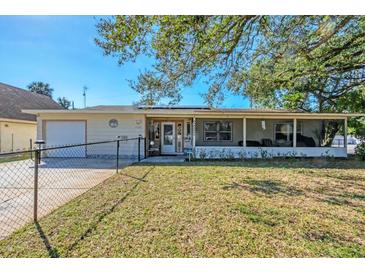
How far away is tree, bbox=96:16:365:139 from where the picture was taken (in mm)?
5684

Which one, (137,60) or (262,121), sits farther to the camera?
(262,121)

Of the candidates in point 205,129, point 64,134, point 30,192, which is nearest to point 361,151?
point 205,129

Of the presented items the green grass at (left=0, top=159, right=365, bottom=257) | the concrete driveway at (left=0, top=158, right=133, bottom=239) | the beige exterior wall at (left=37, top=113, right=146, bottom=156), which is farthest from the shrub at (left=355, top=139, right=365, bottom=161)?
the concrete driveway at (left=0, top=158, right=133, bottom=239)

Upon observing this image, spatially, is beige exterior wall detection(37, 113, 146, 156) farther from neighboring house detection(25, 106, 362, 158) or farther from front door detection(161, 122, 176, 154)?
front door detection(161, 122, 176, 154)

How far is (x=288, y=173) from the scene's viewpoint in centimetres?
898

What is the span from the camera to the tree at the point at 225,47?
18.6 feet

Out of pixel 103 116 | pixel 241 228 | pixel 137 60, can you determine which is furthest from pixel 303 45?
pixel 103 116

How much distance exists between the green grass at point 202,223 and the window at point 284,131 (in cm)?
880

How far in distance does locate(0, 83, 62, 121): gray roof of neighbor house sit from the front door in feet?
35.0

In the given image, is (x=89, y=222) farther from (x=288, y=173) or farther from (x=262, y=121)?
(x=262, y=121)

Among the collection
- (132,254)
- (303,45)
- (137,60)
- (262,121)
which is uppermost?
(303,45)

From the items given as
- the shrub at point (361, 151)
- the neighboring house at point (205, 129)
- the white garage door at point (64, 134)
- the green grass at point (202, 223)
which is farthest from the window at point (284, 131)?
the white garage door at point (64, 134)

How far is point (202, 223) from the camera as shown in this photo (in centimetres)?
411
